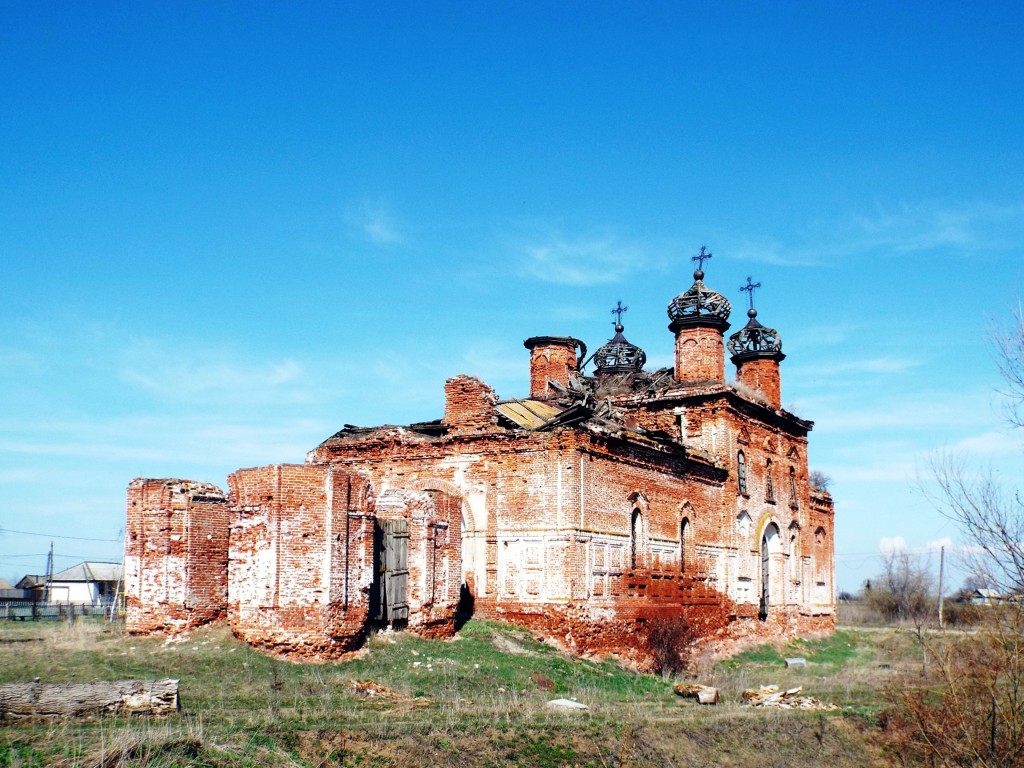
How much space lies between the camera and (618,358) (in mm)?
34531

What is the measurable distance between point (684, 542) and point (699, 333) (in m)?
6.93

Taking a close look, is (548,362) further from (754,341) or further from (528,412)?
(754,341)

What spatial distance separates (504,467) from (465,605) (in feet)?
10.9

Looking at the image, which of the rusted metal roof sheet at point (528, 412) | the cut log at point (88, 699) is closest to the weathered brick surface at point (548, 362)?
the rusted metal roof sheet at point (528, 412)

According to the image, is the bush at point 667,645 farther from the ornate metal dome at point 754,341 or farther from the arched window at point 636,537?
the ornate metal dome at point 754,341

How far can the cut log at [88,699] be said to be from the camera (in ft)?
40.2

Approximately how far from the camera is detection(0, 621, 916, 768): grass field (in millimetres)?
11695

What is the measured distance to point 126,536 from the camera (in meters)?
19.3

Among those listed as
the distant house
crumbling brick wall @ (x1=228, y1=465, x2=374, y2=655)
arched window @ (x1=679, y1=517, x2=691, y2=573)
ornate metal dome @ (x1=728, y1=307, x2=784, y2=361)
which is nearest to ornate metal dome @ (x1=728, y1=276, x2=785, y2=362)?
ornate metal dome @ (x1=728, y1=307, x2=784, y2=361)

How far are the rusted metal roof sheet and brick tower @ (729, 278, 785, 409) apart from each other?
10807mm

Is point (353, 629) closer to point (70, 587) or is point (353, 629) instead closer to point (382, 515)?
point (382, 515)

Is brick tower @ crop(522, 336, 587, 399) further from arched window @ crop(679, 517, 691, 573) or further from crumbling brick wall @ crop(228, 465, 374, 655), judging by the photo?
crumbling brick wall @ crop(228, 465, 374, 655)

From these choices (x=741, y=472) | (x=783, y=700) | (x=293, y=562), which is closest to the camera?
(x=293, y=562)

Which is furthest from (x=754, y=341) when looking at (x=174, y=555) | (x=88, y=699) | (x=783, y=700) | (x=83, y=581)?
(x=83, y=581)
